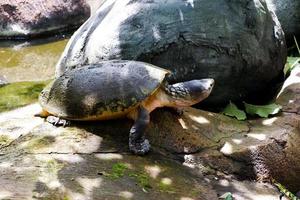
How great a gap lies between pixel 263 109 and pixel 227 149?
885mm

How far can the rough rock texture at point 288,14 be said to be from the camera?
6.92m

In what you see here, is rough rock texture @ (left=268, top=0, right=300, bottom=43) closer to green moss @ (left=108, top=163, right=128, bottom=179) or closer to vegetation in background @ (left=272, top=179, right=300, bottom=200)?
vegetation in background @ (left=272, top=179, right=300, bottom=200)

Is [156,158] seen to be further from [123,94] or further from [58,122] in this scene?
[58,122]

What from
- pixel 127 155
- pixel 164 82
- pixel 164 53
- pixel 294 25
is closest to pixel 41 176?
pixel 127 155

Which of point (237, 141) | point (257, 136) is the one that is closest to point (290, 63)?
point (257, 136)

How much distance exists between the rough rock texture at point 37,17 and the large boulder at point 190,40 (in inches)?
160

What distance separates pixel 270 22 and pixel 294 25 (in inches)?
61.2

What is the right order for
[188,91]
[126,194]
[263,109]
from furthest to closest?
[263,109] → [188,91] → [126,194]

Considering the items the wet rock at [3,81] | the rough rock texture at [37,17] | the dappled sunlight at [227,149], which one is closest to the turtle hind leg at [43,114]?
the dappled sunlight at [227,149]

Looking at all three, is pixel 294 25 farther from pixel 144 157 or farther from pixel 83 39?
pixel 144 157

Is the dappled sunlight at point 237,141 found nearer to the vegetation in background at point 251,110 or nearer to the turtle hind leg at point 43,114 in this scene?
the vegetation in background at point 251,110

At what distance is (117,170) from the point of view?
149 inches

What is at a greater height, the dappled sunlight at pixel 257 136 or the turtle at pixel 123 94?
the turtle at pixel 123 94

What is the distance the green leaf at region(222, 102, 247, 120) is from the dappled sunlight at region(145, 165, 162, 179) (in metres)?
1.34
